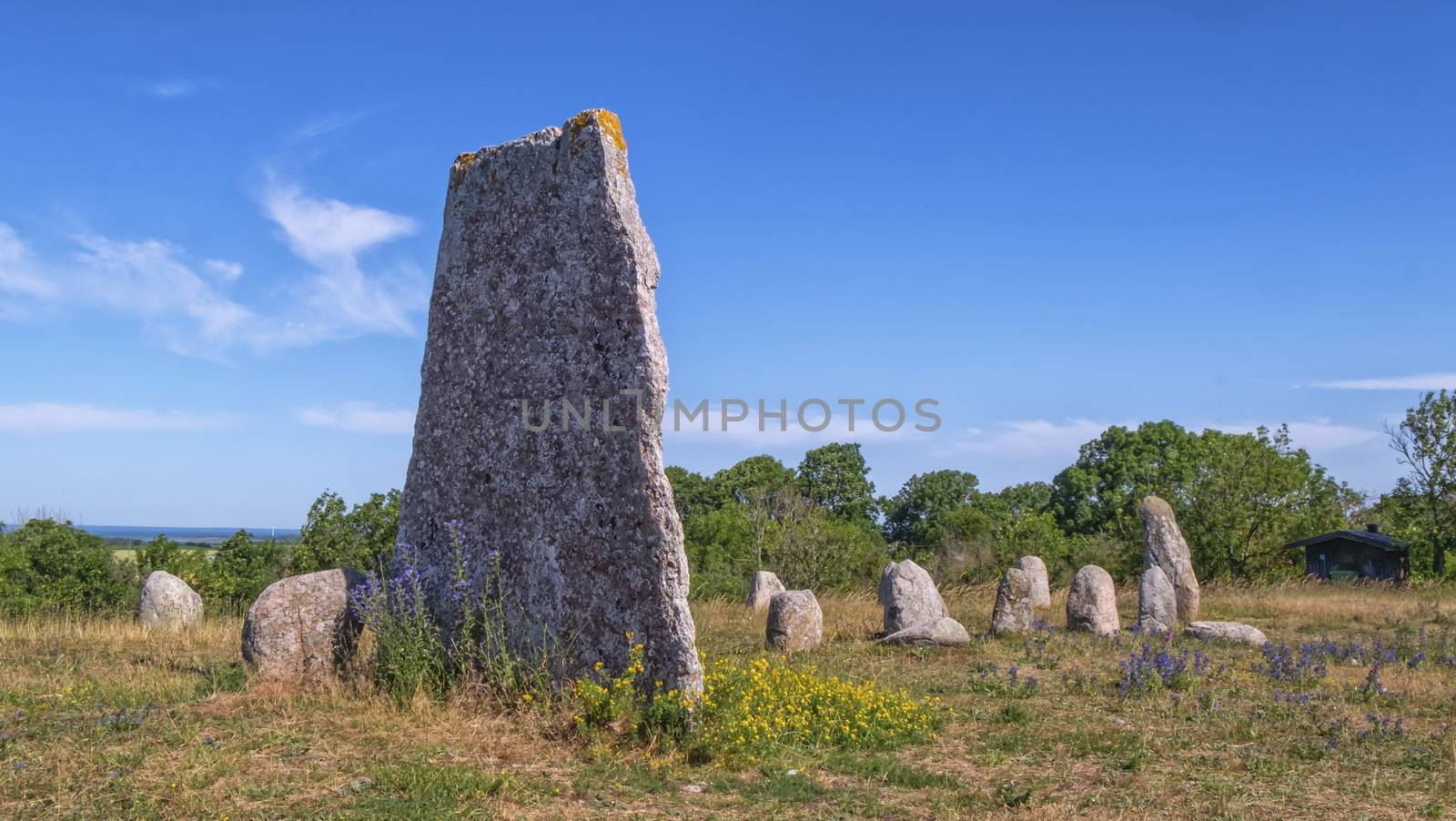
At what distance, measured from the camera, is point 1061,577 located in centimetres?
2850

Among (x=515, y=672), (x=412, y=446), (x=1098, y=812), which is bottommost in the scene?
(x=1098, y=812)

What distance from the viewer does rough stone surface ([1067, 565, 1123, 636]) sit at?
15.7 meters

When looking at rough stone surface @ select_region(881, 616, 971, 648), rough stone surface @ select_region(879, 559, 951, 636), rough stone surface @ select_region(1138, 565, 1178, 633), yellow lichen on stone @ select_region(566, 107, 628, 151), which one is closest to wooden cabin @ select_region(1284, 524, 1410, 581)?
rough stone surface @ select_region(1138, 565, 1178, 633)

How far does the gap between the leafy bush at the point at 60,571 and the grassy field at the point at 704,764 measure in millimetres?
5821

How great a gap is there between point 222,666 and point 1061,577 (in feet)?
78.2

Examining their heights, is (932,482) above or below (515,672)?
above

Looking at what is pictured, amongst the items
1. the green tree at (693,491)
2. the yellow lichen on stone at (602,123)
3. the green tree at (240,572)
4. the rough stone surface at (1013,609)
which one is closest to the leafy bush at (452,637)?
the yellow lichen on stone at (602,123)

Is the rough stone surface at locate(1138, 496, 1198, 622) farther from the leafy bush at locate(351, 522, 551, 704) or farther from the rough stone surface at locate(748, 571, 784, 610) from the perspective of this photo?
the leafy bush at locate(351, 522, 551, 704)

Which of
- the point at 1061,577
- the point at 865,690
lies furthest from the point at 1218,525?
the point at 865,690

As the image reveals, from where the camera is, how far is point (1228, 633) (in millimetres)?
14656

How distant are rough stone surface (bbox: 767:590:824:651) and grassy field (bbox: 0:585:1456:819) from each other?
2527 millimetres

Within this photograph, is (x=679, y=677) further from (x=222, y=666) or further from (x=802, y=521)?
(x=802, y=521)

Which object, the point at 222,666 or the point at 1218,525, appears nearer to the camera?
the point at 222,666

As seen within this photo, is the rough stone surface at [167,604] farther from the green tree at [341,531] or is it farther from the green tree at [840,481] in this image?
the green tree at [840,481]
